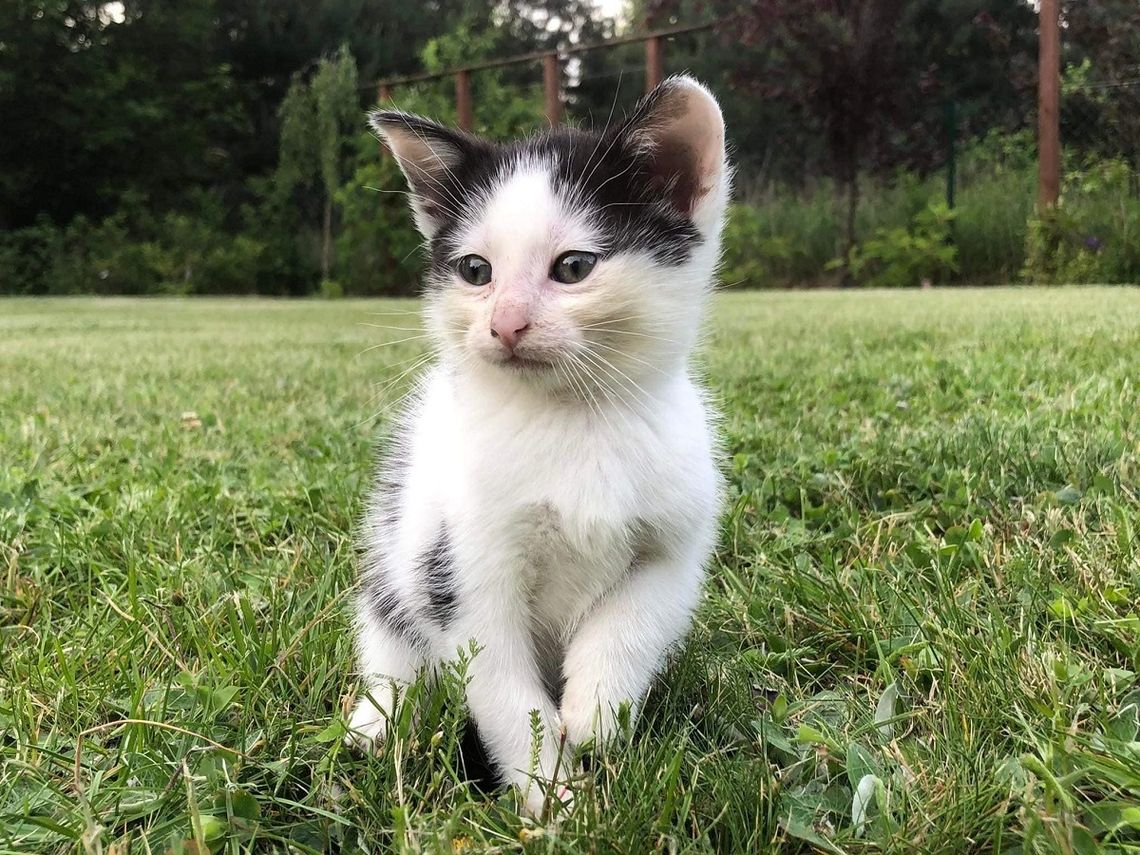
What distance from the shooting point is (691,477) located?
132 cm

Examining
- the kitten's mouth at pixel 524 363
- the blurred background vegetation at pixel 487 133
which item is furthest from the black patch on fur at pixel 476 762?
the blurred background vegetation at pixel 487 133

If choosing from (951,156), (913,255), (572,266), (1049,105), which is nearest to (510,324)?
(572,266)

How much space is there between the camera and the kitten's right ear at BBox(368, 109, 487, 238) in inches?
59.2

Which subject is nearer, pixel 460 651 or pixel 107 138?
pixel 460 651

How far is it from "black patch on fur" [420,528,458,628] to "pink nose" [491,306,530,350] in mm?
308

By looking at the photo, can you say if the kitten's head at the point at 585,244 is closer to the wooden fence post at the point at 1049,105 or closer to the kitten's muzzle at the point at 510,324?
the kitten's muzzle at the point at 510,324

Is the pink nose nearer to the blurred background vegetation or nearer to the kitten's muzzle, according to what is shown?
the kitten's muzzle

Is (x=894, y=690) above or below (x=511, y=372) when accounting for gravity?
below

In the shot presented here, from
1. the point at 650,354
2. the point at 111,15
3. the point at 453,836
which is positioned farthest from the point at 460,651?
the point at 111,15

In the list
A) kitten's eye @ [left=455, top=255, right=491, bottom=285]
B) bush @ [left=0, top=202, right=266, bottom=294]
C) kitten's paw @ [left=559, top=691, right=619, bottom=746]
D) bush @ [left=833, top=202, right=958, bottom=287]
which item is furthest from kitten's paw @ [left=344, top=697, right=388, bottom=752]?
bush @ [left=0, top=202, right=266, bottom=294]

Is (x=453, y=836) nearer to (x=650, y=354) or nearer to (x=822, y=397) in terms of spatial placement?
(x=650, y=354)

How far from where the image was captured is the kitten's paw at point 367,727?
1188mm

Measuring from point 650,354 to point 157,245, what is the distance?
17.5m

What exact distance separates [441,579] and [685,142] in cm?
80
